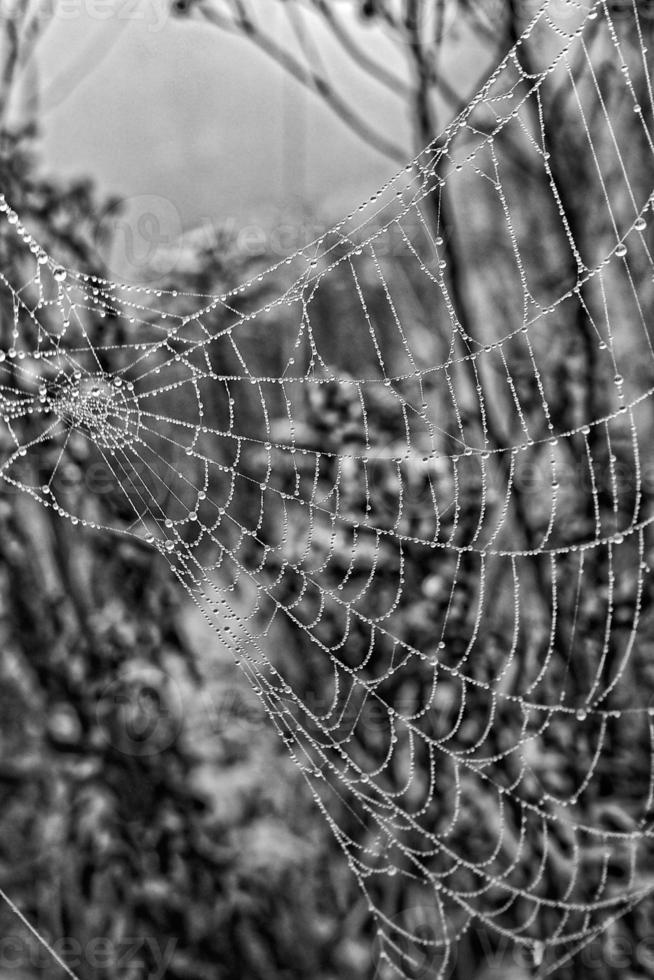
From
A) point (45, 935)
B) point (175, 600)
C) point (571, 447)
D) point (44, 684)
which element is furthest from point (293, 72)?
point (45, 935)

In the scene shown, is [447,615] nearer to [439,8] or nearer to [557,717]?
[557,717]

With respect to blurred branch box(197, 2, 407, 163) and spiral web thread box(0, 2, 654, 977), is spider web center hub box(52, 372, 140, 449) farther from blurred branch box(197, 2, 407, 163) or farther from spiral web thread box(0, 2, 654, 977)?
blurred branch box(197, 2, 407, 163)

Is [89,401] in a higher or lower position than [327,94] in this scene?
lower

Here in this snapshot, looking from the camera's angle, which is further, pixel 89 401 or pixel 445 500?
pixel 445 500

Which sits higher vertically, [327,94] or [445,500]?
[327,94]

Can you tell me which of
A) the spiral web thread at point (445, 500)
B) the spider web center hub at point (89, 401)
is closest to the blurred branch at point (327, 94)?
the spiral web thread at point (445, 500)

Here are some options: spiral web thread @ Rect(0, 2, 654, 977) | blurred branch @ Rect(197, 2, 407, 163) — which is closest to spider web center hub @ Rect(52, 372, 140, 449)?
spiral web thread @ Rect(0, 2, 654, 977)

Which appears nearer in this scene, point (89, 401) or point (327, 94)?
point (89, 401)

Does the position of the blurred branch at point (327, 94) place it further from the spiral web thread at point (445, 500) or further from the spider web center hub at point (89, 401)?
the spider web center hub at point (89, 401)
